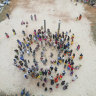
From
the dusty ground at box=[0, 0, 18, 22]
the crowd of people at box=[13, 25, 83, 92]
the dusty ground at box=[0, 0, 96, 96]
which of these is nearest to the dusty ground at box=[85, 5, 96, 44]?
the dusty ground at box=[0, 0, 96, 96]

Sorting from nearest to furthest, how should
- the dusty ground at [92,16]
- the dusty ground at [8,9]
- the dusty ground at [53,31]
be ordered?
the dusty ground at [53,31]
the dusty ground at [92,16]
the dusty ground at [8,9]

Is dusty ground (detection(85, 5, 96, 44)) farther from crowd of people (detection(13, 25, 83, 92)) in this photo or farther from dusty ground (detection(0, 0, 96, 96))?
crowd of people (detection(13, 25, 83, 92))

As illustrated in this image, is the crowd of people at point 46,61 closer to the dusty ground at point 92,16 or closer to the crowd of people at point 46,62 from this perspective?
the crowd of people at point 46,62

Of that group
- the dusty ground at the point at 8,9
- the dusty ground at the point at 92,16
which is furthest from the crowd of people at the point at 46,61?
the dusty ground at the point at 8,9

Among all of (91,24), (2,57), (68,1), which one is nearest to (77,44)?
(91,24)

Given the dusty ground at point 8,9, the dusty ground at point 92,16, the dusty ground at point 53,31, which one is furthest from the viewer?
the dusty ground at point 8,9

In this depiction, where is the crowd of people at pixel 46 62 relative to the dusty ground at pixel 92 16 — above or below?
below

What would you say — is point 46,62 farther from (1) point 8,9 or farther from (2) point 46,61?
(1) point 8,9

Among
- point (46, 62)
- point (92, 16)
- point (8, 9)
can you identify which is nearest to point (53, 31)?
point (46, 62)

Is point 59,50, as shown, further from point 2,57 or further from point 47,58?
point 2,57

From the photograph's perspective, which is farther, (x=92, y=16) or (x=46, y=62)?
(x=92, y=16)

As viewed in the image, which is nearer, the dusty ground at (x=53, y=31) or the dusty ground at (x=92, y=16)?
the dusty ground at (x=53, y=31)
